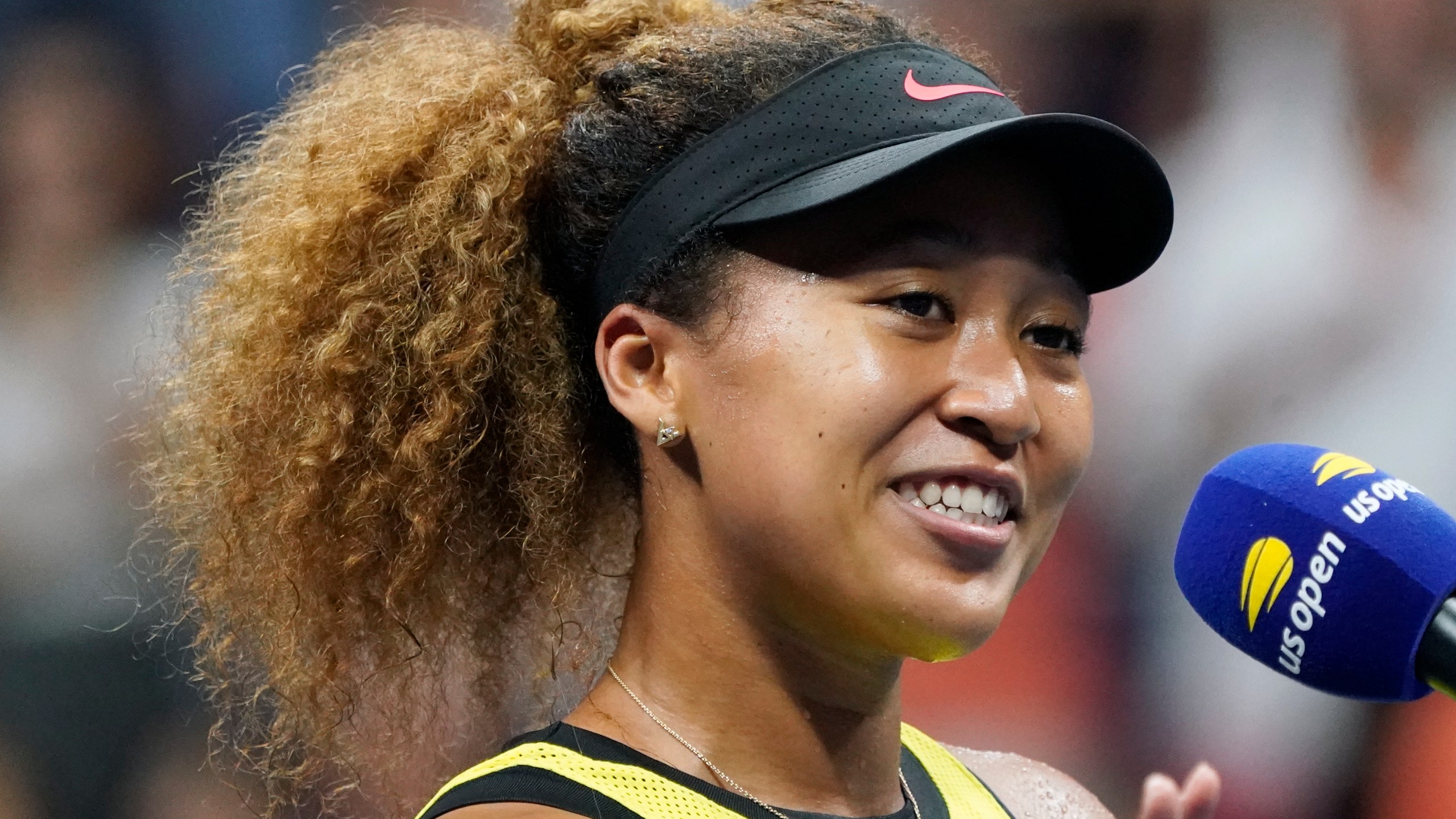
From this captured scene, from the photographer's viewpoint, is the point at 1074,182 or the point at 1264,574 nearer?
the point at 1264,574

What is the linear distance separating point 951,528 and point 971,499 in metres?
0.04

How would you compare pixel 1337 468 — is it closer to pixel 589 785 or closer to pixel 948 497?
pixel 948 497

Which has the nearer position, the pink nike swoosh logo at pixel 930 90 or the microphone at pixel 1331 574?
the microphone at pixel 1331 574

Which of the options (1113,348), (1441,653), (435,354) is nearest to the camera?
(1441,653)

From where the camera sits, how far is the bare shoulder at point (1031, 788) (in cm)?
196

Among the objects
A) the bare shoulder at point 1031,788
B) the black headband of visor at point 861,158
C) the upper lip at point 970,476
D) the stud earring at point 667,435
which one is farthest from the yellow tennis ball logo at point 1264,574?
the bare shoulder at point 1031,788

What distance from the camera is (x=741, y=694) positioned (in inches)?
63.4

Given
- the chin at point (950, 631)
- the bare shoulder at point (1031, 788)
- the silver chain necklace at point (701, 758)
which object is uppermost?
the chin at point (950, 631)

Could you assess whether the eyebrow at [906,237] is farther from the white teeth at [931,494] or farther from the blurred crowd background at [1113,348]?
the blurred crowd background at [1113,348]

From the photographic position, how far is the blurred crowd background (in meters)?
2.45

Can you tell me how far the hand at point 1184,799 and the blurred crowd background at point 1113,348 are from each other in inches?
33.6

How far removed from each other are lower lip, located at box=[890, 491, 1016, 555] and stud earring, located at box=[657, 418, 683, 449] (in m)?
0.26

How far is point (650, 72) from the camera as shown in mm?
1721

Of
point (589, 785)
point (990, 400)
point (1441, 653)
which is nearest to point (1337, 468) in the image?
point (1441, 653)
